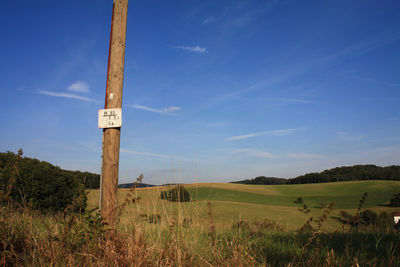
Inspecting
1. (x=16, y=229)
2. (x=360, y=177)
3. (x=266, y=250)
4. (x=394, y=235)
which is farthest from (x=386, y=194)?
(x=16, y=229)

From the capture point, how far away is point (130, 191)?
3.96 metres

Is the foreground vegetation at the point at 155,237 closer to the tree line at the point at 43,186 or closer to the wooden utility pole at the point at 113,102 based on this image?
the tree line at the point at 43,186

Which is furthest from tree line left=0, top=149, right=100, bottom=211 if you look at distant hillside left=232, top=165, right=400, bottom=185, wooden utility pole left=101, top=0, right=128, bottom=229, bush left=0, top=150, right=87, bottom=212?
distant hillside left=232, top=165, right=400, bottom=185

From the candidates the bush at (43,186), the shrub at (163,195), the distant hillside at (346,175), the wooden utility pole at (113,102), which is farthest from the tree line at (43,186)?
the distant hillside at (346,175)

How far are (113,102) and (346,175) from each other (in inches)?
2632

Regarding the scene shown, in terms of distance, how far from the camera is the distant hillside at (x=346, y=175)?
54.6m

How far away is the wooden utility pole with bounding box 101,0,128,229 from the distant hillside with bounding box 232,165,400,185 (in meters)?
58.4

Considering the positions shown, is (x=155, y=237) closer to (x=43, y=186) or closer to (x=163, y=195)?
(x=163, y=195)

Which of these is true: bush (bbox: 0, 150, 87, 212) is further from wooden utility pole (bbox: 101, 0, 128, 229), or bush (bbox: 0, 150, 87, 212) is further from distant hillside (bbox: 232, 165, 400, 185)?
distant hillside (bbox: 232, 165, 400, 185)

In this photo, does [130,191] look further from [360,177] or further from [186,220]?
[360,177]

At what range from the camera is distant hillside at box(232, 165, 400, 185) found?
54.6 metres

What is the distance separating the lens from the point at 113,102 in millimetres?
4070

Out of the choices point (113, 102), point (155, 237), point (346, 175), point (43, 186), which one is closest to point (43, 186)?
point (43, 186)

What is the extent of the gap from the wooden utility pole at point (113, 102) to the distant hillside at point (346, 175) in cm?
5845
